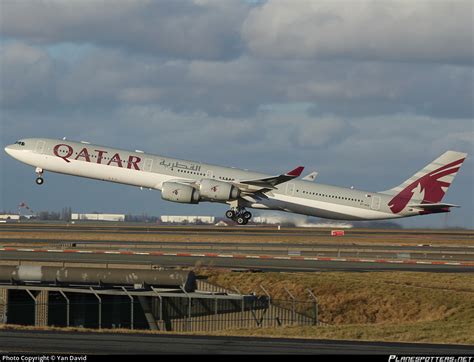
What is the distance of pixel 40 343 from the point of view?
72.1ft

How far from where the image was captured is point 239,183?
219 feet

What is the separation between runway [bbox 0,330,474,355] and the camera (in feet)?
69.1

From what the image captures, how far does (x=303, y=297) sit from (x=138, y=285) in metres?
7.40

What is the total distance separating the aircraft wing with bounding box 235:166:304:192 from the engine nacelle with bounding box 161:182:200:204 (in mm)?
4275

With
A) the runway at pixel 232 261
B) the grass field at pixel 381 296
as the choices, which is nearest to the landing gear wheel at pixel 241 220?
the runway at pixel 232 261

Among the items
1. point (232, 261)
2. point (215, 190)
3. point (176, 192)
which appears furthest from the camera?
point (215, 190)

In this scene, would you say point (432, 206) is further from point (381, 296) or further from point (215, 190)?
point (381, 296)

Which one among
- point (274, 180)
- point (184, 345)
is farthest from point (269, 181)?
point (184, 345)

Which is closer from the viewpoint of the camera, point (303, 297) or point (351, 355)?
point (351, 355)

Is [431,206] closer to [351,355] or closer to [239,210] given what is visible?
[239,210]

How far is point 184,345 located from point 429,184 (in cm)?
5143

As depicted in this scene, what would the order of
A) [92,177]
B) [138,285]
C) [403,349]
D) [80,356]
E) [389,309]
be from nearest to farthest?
[80,356], [403,349], [389,309], [138,285], [92,177]

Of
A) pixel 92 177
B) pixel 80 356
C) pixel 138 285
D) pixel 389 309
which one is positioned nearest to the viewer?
pixel 80 356

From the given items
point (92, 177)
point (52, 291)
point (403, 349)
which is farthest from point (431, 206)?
point (403, 349)
